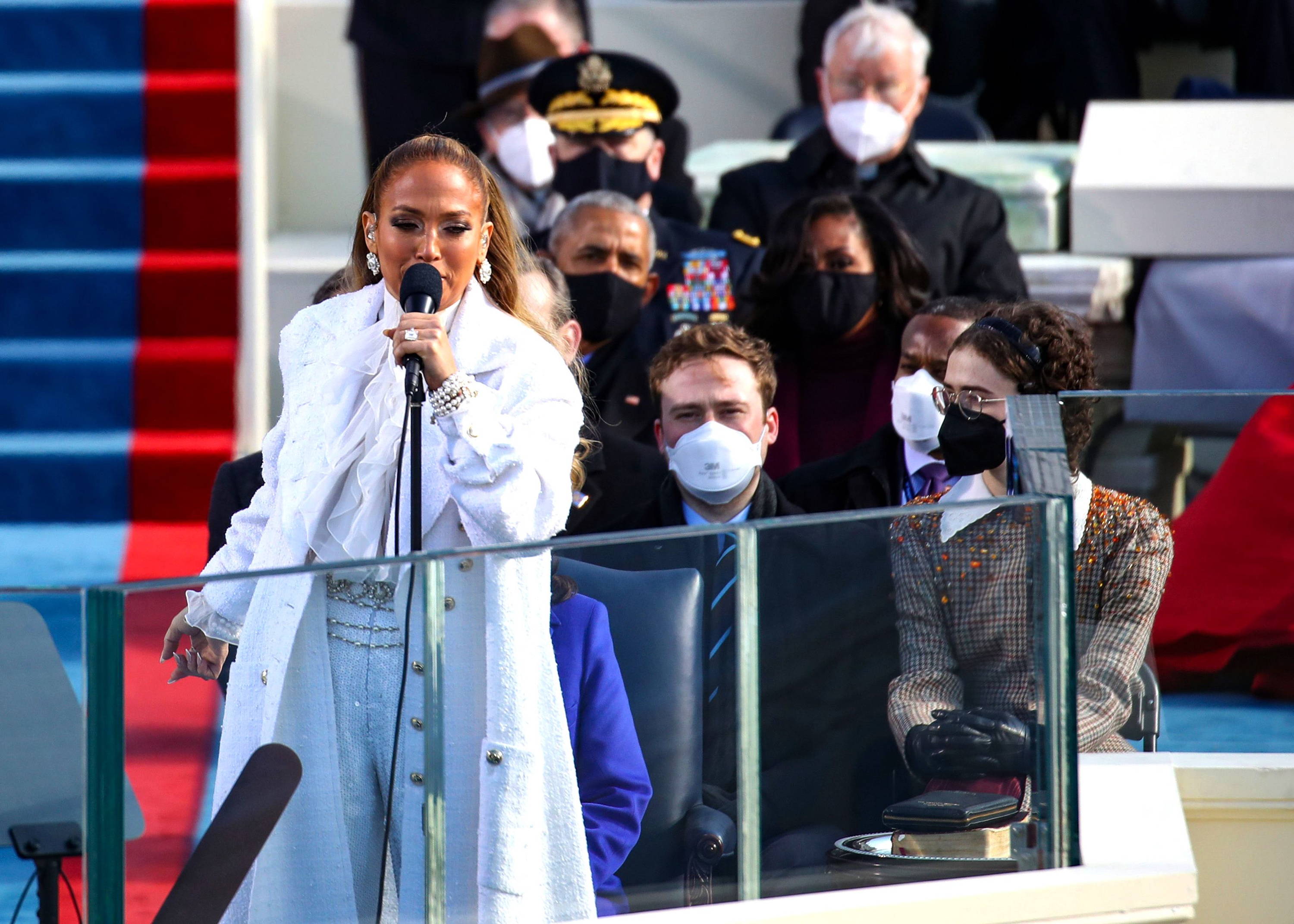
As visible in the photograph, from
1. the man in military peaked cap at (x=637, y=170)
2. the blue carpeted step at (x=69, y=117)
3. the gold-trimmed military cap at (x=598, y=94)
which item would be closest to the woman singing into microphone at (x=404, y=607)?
the man in military peaked cap at (x=637, y=170)

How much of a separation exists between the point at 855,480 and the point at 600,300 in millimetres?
831

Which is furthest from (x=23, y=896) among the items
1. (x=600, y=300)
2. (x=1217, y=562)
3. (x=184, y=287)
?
(x=184, y=287)

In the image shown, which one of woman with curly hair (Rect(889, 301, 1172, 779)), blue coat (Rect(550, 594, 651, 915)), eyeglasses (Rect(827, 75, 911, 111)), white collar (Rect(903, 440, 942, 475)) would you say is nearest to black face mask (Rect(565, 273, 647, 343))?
white collar (Rect(903, 440, 942, 475))

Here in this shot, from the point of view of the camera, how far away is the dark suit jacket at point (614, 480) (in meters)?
3.31

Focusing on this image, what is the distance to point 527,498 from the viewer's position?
6.88 feet

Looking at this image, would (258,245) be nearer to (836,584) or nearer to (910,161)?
(910,161)

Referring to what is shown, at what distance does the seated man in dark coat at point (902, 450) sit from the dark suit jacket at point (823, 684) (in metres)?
1.25

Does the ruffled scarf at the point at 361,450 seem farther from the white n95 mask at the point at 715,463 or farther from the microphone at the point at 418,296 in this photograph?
the white n95 mask at the point at 715,463

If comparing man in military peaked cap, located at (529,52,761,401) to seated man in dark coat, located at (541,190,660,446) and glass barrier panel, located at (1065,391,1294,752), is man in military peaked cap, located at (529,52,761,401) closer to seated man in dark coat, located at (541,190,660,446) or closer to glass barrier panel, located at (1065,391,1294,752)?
seated man in dark coat, located at (541,190,660,446)

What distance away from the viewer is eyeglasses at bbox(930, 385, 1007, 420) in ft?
8.42

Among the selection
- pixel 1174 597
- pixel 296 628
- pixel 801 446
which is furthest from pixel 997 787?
pixel 801 446

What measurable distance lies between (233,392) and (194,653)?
4162mm

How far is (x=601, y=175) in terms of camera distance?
176 inches

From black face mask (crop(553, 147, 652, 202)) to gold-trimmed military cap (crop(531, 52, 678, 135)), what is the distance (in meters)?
0.10
